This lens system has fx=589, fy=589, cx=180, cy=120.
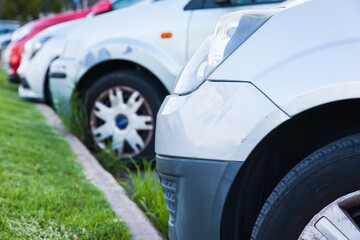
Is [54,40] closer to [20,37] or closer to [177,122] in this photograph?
[20,37]

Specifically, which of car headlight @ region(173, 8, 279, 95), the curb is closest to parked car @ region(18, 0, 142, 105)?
the curb

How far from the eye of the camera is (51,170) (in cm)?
423

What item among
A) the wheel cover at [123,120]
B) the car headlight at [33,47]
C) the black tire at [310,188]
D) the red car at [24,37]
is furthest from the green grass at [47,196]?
the red car at [24,37]

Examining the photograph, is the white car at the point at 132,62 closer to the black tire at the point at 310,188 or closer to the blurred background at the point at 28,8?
the black tire at the point at 310,188

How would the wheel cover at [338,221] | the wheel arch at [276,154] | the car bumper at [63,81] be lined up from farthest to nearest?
the car bumper at [63,81] < the wheel arch at [276,154] < the wheel cover at [338,221]

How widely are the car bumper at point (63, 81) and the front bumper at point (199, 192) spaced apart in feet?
10.6

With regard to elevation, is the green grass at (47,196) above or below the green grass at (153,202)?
below

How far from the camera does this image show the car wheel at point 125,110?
4879mm

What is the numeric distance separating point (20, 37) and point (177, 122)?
10377mm

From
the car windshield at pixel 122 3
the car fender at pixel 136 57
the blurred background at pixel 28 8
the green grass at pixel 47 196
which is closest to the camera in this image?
the green grass at pixel 47 196

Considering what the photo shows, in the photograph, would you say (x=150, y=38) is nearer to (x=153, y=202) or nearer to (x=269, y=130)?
(x=153, y=202)

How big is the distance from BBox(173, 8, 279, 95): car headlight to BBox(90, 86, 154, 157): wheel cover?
2.50m

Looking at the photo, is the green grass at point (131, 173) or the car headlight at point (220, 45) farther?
the green grass at point (131, 173)

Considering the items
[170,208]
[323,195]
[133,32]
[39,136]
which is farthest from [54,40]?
[323,195]
